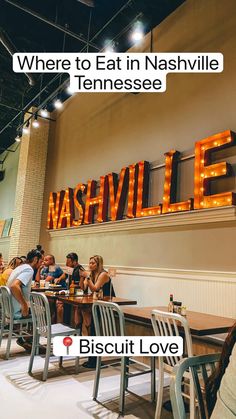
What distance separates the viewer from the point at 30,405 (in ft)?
9.22

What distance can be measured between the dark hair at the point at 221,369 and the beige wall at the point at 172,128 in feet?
10.3

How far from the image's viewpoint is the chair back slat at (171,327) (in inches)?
96.9

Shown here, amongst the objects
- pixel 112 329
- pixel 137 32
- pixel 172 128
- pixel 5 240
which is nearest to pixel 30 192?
pixel 5 240

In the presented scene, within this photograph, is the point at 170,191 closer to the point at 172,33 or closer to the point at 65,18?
the point at 172,33

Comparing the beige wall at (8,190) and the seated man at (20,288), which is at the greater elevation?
the beige wall at (8,190)

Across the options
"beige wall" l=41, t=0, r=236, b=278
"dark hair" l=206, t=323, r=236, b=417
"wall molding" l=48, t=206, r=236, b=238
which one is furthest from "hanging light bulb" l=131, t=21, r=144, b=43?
"dark hair" l=206, t=323, r=236, b=417

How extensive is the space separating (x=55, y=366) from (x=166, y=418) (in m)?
1.67

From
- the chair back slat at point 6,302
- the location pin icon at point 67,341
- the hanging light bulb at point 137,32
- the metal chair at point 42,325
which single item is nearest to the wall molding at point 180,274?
the metal chair at point 42,325

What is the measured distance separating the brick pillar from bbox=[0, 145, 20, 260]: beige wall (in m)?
2.34

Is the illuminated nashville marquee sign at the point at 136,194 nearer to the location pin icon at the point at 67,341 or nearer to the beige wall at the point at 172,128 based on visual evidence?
the beige wall at the point at 172,128

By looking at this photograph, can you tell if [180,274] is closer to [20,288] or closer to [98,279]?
[98,279]

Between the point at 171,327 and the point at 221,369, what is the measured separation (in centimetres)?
193

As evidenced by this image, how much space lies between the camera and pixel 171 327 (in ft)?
8.70

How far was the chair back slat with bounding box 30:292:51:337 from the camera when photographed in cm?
345
